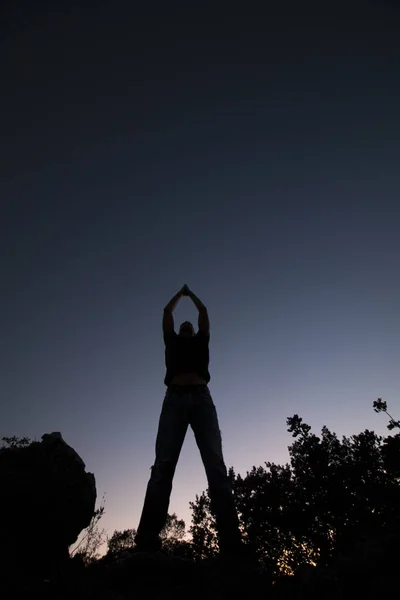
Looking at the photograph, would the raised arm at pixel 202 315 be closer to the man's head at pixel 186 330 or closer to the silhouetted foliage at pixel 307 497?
the man's head at pixel 186 330

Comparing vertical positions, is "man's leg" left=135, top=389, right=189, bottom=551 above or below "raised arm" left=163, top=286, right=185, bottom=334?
below

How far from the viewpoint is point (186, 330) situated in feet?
17.4

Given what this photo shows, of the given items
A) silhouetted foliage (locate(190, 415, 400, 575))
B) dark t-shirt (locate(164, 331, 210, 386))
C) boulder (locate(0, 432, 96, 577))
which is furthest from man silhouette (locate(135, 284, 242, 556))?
silhouetted foliage (locate(190, 415, 400, 575))

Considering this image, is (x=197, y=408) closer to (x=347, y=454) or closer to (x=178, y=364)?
(x=178, y=364)

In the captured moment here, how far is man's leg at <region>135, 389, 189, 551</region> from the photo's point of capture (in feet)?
11.8

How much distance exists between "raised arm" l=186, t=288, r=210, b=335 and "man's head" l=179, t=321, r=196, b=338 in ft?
0.80

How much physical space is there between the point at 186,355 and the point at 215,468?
149 centimetres

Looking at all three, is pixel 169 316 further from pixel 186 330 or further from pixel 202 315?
pixel 202 315

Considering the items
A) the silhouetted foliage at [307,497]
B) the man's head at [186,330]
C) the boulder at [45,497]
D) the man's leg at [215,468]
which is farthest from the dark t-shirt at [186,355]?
the silhouetted foliage at [307,497]

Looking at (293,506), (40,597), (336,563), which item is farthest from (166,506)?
(293,506)

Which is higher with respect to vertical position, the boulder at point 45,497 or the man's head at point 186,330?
the man's head at point 186,330

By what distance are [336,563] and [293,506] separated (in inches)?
848

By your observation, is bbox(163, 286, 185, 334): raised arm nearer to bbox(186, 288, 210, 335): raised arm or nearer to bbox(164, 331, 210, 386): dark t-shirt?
bbox(164, 331, 210, 386): dark t-shirt

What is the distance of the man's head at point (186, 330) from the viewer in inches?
204
